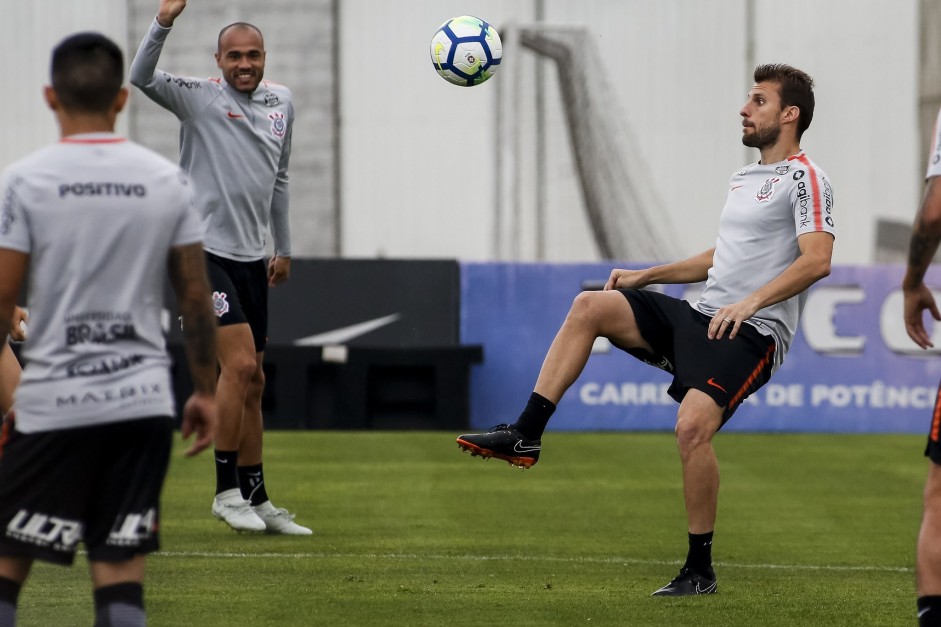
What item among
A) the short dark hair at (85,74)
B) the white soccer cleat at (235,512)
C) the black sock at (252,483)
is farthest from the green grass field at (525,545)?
the short dark hair at (85,74)

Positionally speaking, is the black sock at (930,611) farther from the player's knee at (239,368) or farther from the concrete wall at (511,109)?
the concrete wall at (511,109)

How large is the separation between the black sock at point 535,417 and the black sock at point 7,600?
2738 mm

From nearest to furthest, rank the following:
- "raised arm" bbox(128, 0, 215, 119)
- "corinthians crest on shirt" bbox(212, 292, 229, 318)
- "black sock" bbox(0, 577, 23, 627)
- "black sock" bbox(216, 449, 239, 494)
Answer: "black sock" bbox(0, 577, 23, 627) < "raised arm" bbox(128, 0, 215, 119) < "corinthians crest on shirt" bbox(212, 292, 229, 318) < "black sock" bbox(216, 449, 239, 494)

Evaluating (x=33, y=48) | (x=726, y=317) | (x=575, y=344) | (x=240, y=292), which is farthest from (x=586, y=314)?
(x=33, y=48)

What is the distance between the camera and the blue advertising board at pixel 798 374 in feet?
50.2

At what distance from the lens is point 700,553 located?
248 inches

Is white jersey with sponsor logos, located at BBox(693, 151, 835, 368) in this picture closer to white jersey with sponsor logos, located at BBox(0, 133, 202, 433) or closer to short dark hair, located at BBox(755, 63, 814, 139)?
short dark hair, located at BBox(755, 63, 814, 139)

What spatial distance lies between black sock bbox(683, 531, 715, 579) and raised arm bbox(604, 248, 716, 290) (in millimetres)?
1255

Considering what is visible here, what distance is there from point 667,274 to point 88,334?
3625 millimetres

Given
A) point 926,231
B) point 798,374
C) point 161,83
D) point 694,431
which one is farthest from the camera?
point 798,374

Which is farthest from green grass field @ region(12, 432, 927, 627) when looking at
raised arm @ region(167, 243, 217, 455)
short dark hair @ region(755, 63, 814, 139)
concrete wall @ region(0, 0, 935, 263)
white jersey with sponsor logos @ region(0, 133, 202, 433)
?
concrete wall @ region(0, 0, 935, 263)

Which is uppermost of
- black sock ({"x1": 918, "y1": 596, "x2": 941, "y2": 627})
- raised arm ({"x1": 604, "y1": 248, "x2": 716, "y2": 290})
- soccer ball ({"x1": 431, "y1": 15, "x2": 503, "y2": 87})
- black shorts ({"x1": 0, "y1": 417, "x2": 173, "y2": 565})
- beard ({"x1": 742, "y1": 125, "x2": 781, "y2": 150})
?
soccer ball ({"x1": 431, "y1": 15, "x2": 503, "y2": 87})

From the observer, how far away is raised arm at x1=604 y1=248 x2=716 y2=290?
6.97 meters

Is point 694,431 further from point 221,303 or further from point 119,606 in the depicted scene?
point 119,606
